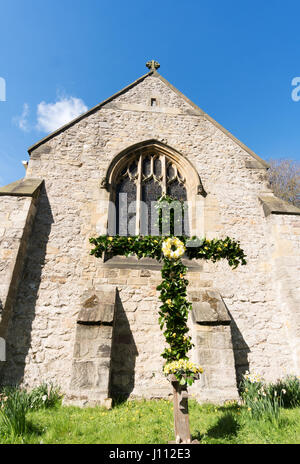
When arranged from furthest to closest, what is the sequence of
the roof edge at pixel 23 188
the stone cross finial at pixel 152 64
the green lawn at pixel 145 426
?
the stone cross finial at pixel 152 64, the roof edge at pixel 23 188, the green lawn at pixel 145 426

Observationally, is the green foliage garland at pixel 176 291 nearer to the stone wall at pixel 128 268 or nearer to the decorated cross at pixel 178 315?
the decorated cross at pixel 178 315

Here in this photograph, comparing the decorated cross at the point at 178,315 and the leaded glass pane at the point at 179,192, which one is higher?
the leaded glass pane at the point at 179,192

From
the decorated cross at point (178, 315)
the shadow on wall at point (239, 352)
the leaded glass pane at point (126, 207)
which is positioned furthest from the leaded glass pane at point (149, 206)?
the shadow on wall at point (239, 352)

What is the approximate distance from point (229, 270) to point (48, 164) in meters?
5.61

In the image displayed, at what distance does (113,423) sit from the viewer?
3.63 meters

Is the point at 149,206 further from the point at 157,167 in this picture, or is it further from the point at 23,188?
the point at 23,188

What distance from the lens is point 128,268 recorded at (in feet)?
20.5

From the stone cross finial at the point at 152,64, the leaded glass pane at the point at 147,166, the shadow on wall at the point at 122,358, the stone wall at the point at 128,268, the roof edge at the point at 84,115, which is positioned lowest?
the shadow on wall at the point at 122,358

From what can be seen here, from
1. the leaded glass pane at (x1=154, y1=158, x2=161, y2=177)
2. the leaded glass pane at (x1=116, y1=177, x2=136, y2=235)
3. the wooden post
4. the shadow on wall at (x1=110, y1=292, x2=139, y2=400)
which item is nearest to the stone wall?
the shadow on wall at (x1=110, y1=292, x2=139, y2=400)

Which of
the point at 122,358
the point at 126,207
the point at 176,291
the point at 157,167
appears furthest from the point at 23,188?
the point at 176,291

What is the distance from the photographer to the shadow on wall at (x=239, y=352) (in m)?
5.59

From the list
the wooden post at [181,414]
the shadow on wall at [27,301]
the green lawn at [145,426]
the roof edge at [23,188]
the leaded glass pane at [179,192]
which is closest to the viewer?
the wooden post at [181,414]

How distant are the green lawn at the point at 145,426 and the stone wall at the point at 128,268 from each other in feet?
3.94

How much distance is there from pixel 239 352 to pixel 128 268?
312 cm
